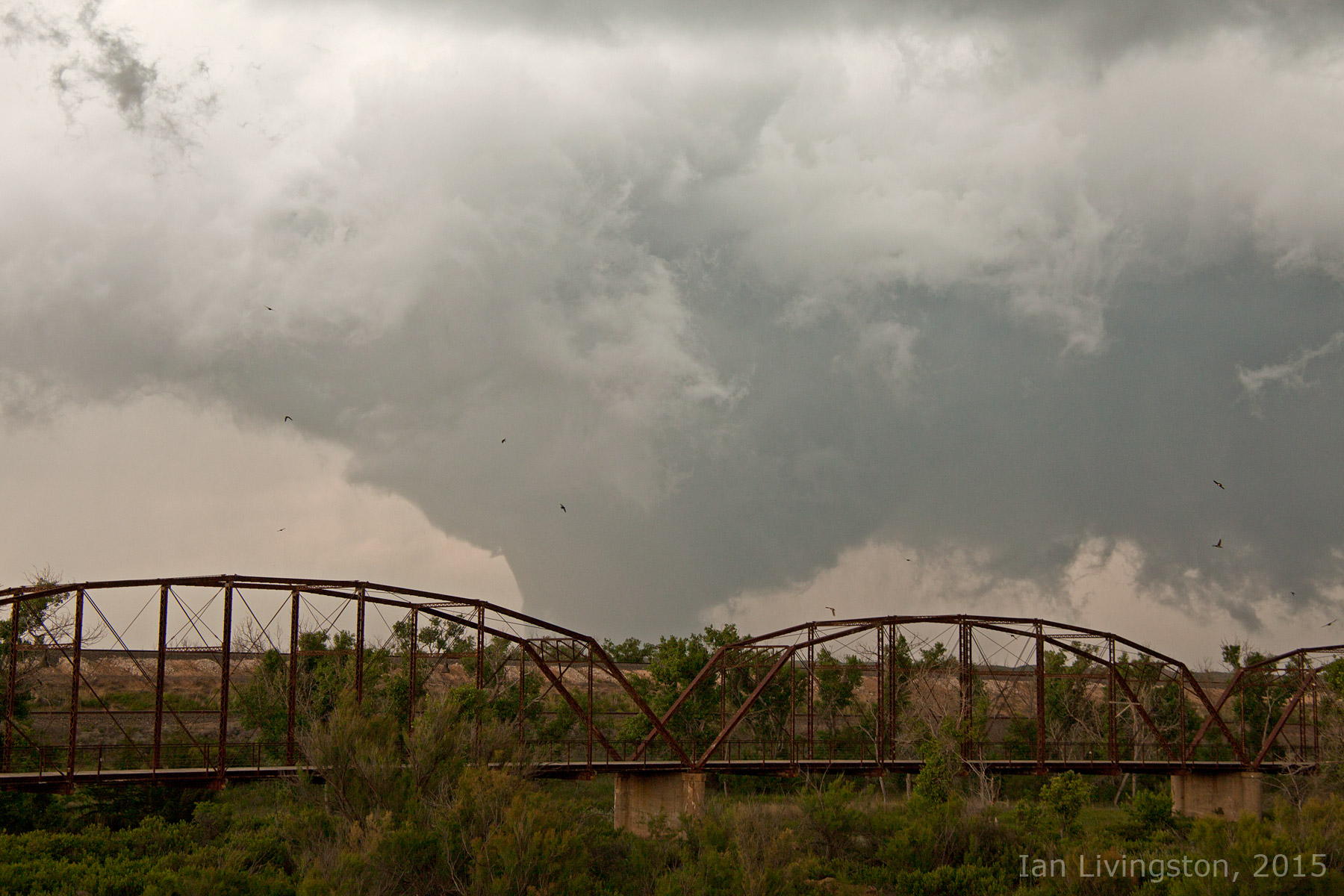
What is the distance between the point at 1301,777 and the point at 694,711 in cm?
3386

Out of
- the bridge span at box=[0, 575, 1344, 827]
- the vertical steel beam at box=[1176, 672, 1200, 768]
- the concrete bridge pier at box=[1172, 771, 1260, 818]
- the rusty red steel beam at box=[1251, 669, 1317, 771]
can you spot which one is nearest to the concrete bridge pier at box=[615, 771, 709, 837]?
the bridge span at box=[0, 575, 1344, 827]

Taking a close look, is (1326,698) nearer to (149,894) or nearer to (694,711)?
(694,711)

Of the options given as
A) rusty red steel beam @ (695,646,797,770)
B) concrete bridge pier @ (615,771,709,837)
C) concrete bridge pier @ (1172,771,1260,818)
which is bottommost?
concrete bridge pier @ (1172,771,1260,818)

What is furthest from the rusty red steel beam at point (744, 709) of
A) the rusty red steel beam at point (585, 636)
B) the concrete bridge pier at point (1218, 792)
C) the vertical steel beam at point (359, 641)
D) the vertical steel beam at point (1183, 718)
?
the concrete bridge pier at point (1218, 792)

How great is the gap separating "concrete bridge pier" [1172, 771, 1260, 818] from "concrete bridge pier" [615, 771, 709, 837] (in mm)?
28588

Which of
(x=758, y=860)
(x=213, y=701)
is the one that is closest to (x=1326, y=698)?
(x=758, y=860)

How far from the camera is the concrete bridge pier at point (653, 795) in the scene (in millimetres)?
45031

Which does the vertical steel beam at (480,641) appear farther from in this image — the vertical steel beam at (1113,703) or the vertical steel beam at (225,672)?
the vertical steel beam at (1113,703)

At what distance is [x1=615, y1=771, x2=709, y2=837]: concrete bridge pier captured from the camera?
45031 mm

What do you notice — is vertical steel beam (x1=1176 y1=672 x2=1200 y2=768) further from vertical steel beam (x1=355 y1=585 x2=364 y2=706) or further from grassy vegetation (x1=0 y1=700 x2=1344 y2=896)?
vertical steel beam (x1=355 y1=585 x2=364 y2=706)

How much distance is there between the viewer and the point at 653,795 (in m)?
45.4

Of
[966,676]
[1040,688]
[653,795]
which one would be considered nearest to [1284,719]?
[1040,688]

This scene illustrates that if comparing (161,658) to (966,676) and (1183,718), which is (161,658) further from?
(1183,718)

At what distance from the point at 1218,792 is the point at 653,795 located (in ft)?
109
